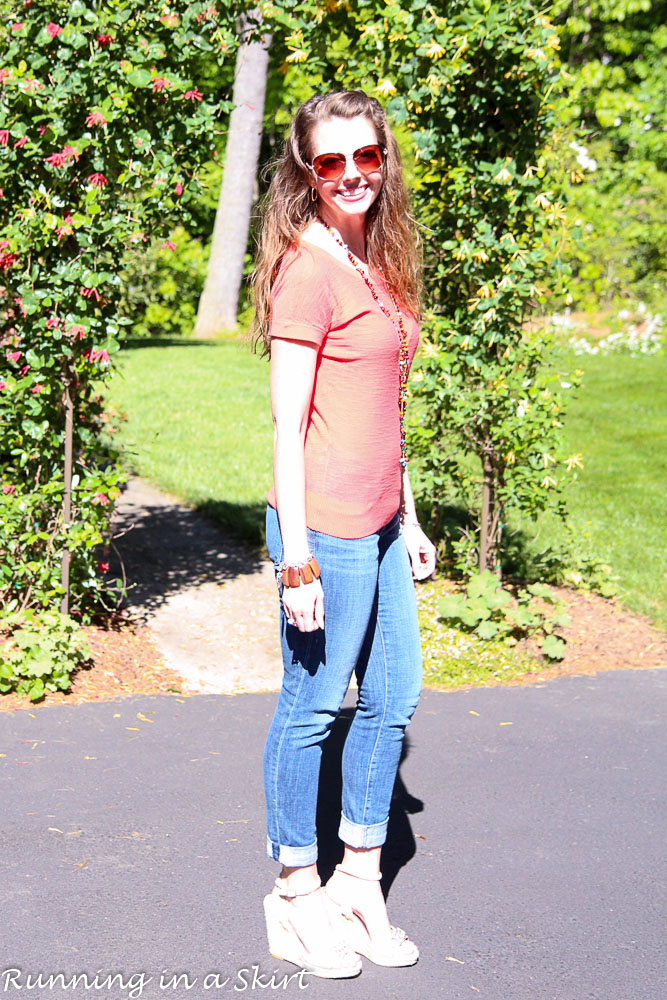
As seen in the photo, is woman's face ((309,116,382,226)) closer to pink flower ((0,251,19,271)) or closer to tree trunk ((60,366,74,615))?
pink flower ((0,251,19,271))

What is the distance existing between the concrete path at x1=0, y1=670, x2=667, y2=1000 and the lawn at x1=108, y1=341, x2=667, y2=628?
59.4 inches

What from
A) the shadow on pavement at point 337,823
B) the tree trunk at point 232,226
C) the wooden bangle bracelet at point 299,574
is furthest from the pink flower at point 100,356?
the tree trunk at point 232,226

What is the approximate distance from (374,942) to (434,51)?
3646 mm

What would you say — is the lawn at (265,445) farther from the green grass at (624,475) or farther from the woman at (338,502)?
the woman at (338,502)

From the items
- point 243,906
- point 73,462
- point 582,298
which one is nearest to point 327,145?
point 243,906

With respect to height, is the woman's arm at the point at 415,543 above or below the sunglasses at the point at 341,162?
below

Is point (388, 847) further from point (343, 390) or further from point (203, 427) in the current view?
point (203, 427)

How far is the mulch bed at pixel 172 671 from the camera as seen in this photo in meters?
4.59

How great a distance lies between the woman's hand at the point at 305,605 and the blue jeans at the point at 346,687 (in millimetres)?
75

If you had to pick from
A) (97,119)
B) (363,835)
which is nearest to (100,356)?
(97,119)

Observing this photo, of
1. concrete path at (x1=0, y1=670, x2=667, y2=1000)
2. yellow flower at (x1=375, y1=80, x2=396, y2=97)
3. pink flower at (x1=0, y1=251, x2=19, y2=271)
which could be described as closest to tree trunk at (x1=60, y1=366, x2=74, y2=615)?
pink flower at (x1=0, y1=251, x2=19, y2=271)

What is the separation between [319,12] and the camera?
4973 mm

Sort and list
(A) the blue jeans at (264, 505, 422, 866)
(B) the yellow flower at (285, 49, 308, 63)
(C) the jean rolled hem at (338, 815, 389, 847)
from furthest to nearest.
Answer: (B) the yellow flower at (285, 49, 308, 63)
(C) the jean rolled hem at (338, 815, 389, 847)
(A) the blue jeans at (264, 505, 422, 866)

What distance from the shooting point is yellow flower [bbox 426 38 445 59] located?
4.77 meters
